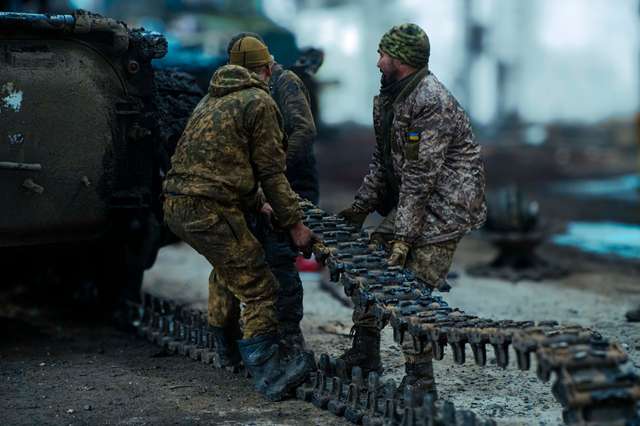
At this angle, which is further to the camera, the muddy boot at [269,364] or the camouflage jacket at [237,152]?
the muddy boot at [269,364]

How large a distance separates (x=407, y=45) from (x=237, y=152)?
1203mm

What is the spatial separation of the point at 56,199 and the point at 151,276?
4068 millimetres

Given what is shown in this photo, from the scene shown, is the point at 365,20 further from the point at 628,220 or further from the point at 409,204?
the point at 409,204

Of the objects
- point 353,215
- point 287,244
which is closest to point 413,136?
point 353,215

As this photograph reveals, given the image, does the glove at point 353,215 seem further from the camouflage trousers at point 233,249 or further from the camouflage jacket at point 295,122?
the camouflage trousers at point 233,249

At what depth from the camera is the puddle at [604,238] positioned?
12820 mm

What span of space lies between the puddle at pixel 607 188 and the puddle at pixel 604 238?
3.04 meters

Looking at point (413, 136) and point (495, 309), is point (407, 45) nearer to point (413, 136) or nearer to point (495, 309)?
point (413, 136)

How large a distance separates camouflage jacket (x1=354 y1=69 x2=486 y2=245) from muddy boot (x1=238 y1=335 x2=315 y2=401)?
3.11 feet

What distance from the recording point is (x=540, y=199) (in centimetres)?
1834

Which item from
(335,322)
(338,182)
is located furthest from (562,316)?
(338,182)

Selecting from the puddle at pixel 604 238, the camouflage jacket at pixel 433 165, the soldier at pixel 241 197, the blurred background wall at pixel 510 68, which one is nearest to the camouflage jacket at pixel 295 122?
the soldier at pixel 241 197

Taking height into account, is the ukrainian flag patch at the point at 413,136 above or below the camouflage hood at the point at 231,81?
below

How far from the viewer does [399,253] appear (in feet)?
21.5
